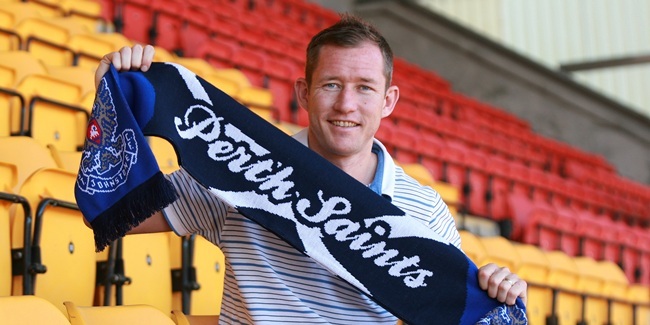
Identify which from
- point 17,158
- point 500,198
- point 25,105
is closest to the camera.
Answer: point 17,158

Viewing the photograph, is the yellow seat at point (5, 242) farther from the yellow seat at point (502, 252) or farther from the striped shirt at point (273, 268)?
the yellow seat at point (502, 252)

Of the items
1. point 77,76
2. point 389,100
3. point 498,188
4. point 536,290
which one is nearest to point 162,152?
point 77,76

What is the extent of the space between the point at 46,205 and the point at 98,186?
92cm

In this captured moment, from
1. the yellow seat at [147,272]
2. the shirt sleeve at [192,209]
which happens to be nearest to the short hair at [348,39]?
the shirt sleeve at [192,209]

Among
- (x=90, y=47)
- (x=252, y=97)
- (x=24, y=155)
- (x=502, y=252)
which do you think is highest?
(x=90, y=47)

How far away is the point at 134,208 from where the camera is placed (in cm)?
136

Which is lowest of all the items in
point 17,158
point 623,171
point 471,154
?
point 17,158

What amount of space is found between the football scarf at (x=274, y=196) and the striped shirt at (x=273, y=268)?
4 centimetres

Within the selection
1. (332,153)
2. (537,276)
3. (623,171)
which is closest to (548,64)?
(623,171)

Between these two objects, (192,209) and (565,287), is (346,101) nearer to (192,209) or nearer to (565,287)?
(192,209)

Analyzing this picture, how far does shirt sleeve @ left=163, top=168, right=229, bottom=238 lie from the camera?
4.71 ft

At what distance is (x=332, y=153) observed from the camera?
1448 mm

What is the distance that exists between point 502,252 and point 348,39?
97.0 inches

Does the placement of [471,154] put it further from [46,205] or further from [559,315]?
[46,205]
